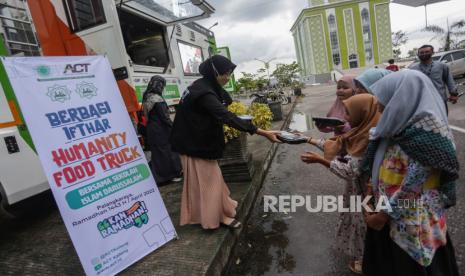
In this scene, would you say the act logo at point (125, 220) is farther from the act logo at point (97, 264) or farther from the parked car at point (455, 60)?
the parked car at point (455, 60)

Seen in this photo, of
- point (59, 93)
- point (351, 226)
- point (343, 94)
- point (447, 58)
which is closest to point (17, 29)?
point (59, 93)

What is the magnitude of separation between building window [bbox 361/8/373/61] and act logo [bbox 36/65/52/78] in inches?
2295

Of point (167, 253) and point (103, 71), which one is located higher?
point (103, 71)

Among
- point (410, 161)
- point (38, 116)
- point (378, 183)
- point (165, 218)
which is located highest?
point (38, 116)

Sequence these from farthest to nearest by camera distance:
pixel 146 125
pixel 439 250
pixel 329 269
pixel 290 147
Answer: pixel 290 147, pixel 146 125, pixel 329 269, pixel 439 250

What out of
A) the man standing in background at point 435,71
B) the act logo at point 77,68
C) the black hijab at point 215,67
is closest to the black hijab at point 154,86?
the black hijab at point 215,67

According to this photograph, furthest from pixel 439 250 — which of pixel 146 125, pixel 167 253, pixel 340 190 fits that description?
pixel 146 125

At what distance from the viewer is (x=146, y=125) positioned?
453cm

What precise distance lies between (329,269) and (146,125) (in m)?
3.13

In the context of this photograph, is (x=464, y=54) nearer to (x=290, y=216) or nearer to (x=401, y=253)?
(x=290, y=216)

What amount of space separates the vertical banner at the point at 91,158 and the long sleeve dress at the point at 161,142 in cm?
179

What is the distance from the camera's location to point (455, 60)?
16.5 m

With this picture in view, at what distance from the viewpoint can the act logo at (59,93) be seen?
213 cm

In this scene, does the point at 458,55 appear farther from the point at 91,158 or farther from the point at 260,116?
the point at 91,158
